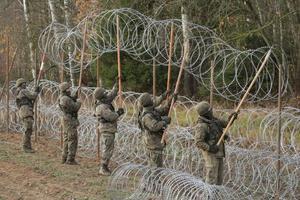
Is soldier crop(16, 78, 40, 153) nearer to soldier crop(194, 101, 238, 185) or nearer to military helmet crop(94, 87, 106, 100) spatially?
military helmet crop(94, 87, 106, 100)

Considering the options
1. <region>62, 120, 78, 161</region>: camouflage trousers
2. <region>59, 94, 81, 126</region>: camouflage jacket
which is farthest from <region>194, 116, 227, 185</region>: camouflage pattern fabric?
<region>62, 120, 78, 161</region>: camouflage trousers

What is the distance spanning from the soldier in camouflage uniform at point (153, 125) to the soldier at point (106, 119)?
4.09ft

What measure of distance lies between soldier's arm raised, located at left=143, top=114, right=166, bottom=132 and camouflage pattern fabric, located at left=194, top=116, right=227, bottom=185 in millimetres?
1078

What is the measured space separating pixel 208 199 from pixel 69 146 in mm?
5288

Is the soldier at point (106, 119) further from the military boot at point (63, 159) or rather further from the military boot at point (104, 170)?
the military boot at point (63, 159)

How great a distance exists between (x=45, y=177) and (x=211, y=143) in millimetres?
3803

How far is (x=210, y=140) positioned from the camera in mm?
9172

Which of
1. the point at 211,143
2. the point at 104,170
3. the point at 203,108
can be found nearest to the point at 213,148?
the point at 211,143

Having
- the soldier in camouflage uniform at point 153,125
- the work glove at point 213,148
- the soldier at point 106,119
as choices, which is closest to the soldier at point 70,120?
the soldier at point 106,119

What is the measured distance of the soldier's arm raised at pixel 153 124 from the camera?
10.1 metres

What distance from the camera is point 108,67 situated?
23141 millimetres

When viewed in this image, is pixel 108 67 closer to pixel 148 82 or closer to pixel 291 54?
pixel 148 82

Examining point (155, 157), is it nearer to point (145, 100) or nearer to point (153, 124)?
point (153, 124)

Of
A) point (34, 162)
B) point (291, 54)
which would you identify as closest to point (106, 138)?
point (34, 162)
